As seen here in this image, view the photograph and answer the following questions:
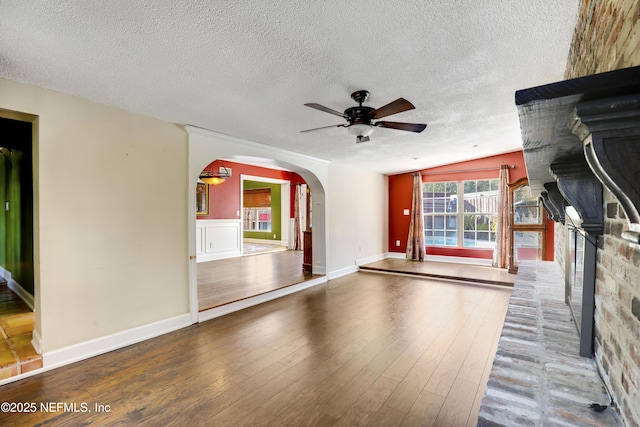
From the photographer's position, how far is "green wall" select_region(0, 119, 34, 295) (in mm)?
3563

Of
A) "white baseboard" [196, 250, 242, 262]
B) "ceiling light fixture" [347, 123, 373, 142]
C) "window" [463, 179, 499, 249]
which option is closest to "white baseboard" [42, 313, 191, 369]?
"ceiling light fixture" [347, 123, 373, 142]

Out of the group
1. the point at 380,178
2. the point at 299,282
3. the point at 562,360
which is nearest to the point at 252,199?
the point at 380,178

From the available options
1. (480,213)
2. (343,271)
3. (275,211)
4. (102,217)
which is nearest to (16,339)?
(102,217)

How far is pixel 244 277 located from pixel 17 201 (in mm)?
3480

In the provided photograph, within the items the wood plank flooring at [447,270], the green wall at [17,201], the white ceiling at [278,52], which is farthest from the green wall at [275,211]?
the white ceiling at [278,52]

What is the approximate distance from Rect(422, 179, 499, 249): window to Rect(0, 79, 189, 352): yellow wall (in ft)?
19.8

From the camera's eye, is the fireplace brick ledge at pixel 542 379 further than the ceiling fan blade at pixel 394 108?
No

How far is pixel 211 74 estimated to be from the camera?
2277mm

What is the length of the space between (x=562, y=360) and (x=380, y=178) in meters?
6.54

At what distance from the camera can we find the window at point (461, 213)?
22.3 ft

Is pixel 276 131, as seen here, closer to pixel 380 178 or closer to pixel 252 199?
pixel 380 178

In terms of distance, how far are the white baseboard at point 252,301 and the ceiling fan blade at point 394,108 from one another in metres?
3.02

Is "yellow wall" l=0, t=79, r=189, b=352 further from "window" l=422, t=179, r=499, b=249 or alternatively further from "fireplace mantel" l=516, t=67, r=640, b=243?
"window" l=422, t=179, r=499, b=249

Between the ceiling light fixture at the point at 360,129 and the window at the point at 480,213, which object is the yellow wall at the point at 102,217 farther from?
the window at the point at 480,213
